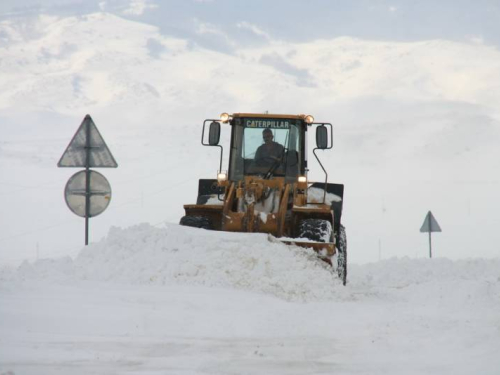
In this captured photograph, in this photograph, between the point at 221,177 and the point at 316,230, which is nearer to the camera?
the point at 316,230

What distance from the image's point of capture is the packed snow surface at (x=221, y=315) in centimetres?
528

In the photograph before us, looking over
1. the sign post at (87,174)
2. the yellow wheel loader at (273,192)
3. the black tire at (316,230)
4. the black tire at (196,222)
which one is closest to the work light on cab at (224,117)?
the yellow wheel loader at (273,192)

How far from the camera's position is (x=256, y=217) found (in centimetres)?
1113

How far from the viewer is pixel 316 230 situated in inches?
420

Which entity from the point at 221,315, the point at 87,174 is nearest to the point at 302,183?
the point at 87,174

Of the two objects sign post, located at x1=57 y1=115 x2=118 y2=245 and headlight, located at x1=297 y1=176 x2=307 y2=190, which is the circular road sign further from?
headlight, located at x1=297 y1=176 x2=307 y2=190

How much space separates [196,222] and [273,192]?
1218 millimetres

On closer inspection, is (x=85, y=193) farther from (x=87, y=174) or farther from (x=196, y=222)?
(x=196, y=222)

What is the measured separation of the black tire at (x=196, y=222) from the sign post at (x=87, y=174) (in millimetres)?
1217

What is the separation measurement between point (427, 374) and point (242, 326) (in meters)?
2.18

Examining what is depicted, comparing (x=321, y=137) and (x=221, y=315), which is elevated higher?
(x=321, y=137)

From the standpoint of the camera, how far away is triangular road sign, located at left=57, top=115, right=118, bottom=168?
10875 mm

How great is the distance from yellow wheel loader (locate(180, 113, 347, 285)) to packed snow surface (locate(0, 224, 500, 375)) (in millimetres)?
864

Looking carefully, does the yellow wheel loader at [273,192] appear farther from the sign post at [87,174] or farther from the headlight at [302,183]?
the sign post at [87,174]
